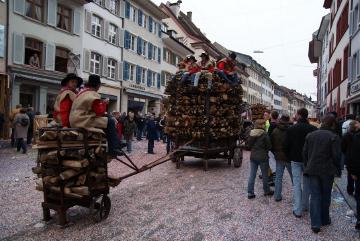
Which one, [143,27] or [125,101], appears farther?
[143,27]

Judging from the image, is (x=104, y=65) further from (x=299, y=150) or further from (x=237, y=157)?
(x=299, y=150)

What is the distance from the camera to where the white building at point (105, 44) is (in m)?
27.6

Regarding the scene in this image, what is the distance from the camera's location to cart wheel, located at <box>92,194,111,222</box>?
20.8ft

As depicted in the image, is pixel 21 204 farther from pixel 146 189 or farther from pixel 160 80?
pixel 160 80

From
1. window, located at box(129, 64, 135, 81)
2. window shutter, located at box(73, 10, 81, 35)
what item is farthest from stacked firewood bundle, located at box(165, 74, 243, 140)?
window, located at box(129, 64, 135, 81)

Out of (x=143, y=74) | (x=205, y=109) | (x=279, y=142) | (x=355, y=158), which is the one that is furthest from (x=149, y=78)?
(x=355, y=158)

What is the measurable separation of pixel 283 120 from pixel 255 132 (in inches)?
27.4

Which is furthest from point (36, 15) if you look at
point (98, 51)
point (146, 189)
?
point (146, 189)

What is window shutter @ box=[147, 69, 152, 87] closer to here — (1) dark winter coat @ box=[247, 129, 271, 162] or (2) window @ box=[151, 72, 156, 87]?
(2) window @ box=[151, 72, 156, 87]

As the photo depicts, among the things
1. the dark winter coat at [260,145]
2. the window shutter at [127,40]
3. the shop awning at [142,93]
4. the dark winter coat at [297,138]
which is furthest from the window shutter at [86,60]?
the dark winter coat at [297,138]

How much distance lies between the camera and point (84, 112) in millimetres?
6020

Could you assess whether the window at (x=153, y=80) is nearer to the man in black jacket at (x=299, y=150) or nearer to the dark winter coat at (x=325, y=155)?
the man in black jacket at (x=299, y=150)

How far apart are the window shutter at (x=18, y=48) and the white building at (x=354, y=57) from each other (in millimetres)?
17585

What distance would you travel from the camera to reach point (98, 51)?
94.7 ft
